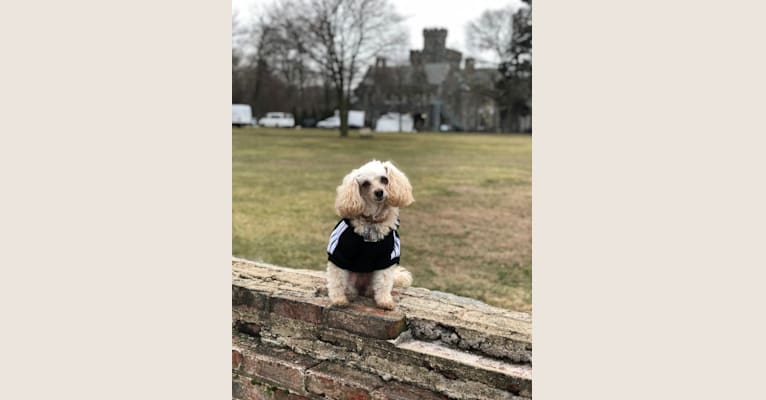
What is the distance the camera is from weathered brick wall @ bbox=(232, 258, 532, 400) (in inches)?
68.6

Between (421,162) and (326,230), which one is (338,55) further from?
(421,162)

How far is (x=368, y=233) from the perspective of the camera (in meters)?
2.05

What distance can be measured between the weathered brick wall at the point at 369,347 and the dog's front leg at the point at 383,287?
38 millimetres

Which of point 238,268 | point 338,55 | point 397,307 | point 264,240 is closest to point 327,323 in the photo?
point 397,307

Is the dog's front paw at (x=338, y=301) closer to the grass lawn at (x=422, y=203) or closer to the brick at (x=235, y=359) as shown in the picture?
the brick at (x=235, y=359)

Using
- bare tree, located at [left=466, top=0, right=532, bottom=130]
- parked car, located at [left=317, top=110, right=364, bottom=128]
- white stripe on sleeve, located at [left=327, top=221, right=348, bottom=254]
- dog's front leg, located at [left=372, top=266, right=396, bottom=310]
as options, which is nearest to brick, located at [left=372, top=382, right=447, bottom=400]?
dog's front leg, located at [left=372, top=266, right=396, bottom=310]

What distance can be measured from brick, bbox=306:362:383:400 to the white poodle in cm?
23

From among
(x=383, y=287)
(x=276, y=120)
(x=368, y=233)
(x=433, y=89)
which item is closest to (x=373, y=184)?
(x=368, y=233)

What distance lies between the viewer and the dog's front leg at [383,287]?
1990mm

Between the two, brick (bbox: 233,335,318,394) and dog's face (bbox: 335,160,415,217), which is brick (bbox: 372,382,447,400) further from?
dog's face (bbox: 335,160,415,217)

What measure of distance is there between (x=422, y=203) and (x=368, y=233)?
5580 millimetres

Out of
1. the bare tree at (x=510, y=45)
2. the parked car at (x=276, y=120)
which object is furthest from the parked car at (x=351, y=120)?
the bare tree at (x=510, y=45)

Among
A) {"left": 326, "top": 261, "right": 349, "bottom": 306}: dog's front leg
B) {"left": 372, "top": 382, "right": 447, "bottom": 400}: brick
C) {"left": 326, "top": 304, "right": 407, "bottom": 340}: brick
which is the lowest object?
{"left": 372, "top": 382, "right": 447, "bottom": 400}: brick

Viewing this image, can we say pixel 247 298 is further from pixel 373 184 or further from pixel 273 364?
pixel 373 184
